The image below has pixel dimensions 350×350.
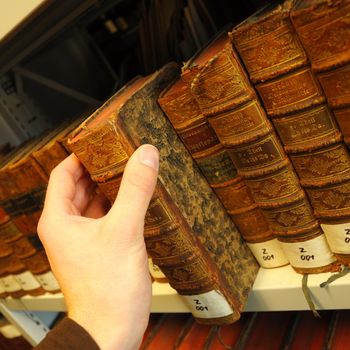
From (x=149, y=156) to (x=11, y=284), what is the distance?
0.80 meters

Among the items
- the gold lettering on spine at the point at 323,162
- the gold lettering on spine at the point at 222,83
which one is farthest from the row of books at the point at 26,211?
the gold lettering on spine at the point at 323,162

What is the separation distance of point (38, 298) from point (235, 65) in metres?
0.84

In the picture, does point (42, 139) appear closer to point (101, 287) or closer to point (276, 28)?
point (101, 287)

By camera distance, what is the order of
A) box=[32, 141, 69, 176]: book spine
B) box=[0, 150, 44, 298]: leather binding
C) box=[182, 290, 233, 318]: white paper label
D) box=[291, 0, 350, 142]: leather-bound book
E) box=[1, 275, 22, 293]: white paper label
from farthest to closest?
box=[1, 275, 22, 293]: white paper label < box=[0, 150, 44, 298]: leather binding < box=[32, 141, 69, 176]: book spine < box=[182, 290, 233, 318]: white paper label < box=[291, 0, 350, 142]: leather-bound book

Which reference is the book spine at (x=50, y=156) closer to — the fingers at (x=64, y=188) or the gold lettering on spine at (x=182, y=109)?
the fingers at (x=64, y=188)

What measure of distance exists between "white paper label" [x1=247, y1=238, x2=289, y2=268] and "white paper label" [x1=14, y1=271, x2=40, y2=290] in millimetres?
623

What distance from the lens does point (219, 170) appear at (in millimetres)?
631

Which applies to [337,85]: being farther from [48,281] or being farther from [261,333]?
[48,281]

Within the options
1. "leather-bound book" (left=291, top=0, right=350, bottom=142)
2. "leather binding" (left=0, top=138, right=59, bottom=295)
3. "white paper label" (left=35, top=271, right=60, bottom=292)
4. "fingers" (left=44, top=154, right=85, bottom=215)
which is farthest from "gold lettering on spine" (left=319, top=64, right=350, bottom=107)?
"white paper label" (left=35, top=271, right=60, bottom=292)

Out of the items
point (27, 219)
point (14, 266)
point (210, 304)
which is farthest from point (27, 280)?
point (210, 304)

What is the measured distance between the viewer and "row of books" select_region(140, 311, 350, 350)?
0.76 metres

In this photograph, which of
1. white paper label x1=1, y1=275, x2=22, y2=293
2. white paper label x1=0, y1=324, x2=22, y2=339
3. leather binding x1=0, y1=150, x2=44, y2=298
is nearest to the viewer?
leather binding x1=0, y1=150, x2=44, y2=298

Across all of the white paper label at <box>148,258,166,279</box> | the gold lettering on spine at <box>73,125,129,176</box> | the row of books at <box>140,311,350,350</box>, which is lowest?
the row of books at <box>140,311,350,350</box>

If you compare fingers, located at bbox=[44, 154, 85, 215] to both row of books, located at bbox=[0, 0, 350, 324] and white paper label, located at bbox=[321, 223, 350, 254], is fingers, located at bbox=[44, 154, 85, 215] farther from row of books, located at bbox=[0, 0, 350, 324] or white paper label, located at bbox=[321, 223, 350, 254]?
white paper label, located at bbox=[321, 223, 350, 254]
